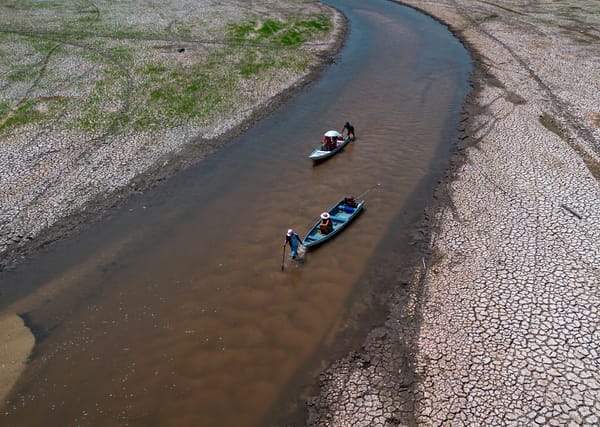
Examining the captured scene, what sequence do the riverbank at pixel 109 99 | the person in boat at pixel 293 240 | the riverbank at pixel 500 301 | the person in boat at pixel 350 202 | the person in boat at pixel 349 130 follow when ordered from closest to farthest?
the riverbank at pixel 500 301, the person in boat at pixel 293 240, the riverbank at pixel 109 99, the person in boat at pixel 350 202, the person in boat at pixel 349 130

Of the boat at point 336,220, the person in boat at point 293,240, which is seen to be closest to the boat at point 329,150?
the boat at point 336,220

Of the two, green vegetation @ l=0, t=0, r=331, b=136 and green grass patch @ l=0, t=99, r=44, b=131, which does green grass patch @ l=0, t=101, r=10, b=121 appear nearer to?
green vegetation @ l=0, t=0, r=331, b=136

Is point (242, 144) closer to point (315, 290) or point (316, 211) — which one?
point (316, 211)

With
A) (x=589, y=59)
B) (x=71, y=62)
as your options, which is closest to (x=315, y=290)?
(x=71, y=62)

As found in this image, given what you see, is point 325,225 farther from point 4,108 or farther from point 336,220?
point 4,108

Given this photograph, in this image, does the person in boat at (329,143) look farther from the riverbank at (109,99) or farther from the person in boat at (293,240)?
the person in boat at (293,240)

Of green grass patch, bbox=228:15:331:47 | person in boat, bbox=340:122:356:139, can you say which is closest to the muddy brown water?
person in boat, bbox=340:122:356:139
